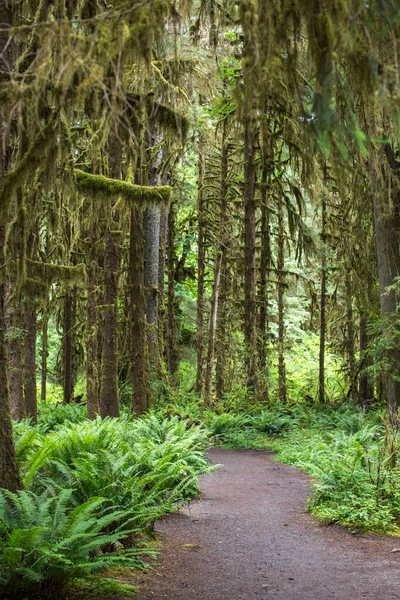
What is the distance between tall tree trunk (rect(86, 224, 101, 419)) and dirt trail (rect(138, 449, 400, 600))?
619 cm

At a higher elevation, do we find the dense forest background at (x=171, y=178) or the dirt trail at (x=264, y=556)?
the dense forest background at (x=171, y=178)

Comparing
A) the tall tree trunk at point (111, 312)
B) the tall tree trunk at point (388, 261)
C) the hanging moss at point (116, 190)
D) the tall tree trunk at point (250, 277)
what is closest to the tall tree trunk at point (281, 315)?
the tall tree trunk at point (250, 277)

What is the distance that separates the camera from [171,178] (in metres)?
17.1

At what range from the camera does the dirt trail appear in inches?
196

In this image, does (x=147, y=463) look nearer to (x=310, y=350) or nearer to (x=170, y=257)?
(x=170, y=257)

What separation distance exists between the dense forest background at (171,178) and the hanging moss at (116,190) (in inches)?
1.2

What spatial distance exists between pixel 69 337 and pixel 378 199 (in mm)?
11366

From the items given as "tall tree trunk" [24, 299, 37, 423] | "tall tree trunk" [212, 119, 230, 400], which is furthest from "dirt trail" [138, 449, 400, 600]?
"tall tree trunk" [212, 119, 230, 400]

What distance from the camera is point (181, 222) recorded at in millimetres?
22656

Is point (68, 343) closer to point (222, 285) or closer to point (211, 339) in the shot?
point (211, 339)

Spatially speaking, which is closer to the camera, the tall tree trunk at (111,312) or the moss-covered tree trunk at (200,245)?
the tall tree trunk at (111,312)

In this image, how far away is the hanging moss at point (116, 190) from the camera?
855 centimetres

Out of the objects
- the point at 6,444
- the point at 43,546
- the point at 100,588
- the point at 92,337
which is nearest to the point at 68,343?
the point at 92,337

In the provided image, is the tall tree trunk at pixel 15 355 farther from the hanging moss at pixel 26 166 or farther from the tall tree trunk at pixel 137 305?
the hanging moss at pixel 26 166
